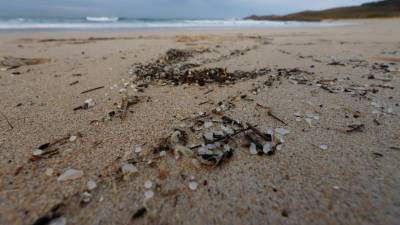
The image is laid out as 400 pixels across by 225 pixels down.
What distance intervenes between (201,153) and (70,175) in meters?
0.70

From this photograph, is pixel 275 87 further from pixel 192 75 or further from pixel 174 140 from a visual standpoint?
pixel 174 140

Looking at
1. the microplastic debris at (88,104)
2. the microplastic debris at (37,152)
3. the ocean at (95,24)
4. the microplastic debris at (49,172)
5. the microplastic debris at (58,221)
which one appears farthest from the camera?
the ocean at (95,24)

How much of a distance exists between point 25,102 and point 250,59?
333 centimetres

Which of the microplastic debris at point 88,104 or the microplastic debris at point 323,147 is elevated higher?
the microplastic debris at point 88,104

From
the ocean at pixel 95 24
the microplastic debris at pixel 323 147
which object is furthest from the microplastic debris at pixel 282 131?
the ocean at pixel 95 24

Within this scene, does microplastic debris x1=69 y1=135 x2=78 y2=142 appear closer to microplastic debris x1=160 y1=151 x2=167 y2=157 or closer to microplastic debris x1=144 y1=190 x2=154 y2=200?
microplastic debris x1=160 y1=151 x2=167 y2=157

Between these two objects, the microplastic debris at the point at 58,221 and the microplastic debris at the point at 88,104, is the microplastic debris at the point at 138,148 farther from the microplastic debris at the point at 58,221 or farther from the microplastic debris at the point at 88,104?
the microplastic debris at the point at 88,104

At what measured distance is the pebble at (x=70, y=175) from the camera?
100cm

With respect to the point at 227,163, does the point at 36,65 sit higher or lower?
higher

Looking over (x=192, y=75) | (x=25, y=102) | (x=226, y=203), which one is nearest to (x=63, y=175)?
(x=226, y=203)

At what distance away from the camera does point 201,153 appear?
118 centimetres

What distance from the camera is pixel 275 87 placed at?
2277 mm

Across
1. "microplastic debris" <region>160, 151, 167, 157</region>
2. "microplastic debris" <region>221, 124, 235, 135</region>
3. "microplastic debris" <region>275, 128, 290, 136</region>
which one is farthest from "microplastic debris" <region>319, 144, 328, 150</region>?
"microplastic debris" <region>160, 151, 167, 157</region>

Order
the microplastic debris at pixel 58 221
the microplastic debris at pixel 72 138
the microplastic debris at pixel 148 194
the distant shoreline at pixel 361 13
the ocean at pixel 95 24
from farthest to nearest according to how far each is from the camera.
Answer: the distant shoreline at pixel 361 13
the ocean at pixel 95 24
the microplastic debris at pixel 72 138
the microplastic debris at pixel 148 194
the microplastic debris at pixel 58 221
